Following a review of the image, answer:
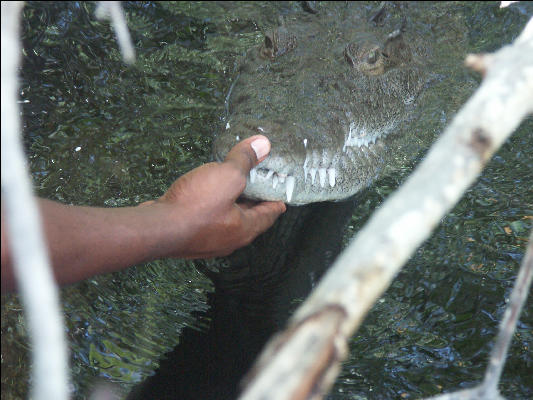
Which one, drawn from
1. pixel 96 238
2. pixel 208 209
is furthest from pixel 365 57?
pixel 96 238

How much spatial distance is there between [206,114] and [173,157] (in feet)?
1.70

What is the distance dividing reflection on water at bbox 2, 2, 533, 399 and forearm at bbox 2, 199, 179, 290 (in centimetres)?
59

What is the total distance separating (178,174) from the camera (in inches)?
130

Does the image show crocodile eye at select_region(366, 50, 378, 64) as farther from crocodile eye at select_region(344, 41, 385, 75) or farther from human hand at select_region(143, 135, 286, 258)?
human hand at select_region(143, 135, 286, 258)

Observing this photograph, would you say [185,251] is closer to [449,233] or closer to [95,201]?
[95,201]

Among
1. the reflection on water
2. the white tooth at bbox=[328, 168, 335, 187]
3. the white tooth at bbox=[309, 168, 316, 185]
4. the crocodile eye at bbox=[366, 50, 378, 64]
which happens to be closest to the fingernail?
the white tooth at bbox=[309, 168, 316, 185]

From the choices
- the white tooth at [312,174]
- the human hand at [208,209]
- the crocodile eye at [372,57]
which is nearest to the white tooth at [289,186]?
the white tooth at [312,174]

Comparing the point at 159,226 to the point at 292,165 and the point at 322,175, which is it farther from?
the point at 322,175

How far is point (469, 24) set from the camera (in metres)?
4.96

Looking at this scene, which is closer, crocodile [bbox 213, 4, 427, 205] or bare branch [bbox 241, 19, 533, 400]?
bare branch [bbox 241, 19, 533, 400]

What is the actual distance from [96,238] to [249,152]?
765mm

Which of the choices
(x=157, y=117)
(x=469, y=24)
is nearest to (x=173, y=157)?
(x=157, y=117)

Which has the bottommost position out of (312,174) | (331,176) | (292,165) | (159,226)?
(159,226)

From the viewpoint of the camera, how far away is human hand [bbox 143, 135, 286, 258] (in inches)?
82.5
